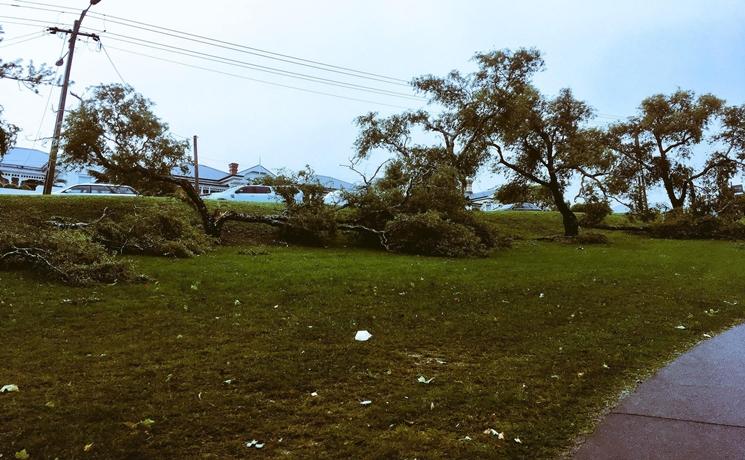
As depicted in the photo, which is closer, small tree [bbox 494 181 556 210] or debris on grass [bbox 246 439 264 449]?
debris on grass [bbox 246 439 264 449]

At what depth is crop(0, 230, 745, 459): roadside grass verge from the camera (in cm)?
352

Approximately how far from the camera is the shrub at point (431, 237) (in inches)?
570

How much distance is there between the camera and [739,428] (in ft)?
12.4

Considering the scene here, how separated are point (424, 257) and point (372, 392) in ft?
31.1

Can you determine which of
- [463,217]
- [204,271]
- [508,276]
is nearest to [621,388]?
[508,276]

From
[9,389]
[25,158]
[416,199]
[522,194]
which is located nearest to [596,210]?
[522,194]

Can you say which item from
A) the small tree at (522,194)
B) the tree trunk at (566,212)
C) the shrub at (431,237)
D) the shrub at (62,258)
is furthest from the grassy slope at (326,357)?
the small tree at (522,194)

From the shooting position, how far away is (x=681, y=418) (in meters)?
3.98

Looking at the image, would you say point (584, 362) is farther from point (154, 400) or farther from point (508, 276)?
point (508, 276)

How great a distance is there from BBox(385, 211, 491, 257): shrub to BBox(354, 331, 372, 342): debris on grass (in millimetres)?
8391

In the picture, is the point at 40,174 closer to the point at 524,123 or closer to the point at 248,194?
the point at 248,194

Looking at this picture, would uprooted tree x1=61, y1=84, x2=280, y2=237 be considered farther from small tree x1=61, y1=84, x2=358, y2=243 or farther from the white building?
the white building

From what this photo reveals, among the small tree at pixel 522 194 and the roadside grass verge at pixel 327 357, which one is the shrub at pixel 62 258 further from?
the small tree at pixel 522 194

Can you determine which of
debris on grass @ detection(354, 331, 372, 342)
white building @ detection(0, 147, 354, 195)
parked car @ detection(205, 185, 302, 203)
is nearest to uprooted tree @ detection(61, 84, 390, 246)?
debris on grass @ detection(354, 331, 372, 342)
